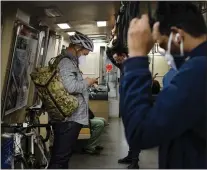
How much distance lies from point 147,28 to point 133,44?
2.8 inches

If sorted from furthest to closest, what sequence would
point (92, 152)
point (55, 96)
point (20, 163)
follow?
point (92, 152) → point (55, 96) → point (20, 163)

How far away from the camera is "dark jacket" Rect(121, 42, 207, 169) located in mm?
767

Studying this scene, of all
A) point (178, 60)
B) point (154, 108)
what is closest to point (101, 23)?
point (178, 60)

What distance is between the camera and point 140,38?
0.87 meters

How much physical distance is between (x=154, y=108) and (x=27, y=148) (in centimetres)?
212

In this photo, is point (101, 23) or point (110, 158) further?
point (101, 23)

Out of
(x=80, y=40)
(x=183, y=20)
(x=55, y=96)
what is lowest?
(x=55, y=96)

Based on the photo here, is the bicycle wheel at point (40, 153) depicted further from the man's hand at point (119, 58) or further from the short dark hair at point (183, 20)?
the short dark hair at point (183, 20)

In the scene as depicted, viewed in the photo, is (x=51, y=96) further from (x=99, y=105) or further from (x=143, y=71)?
(x=99, y=105)

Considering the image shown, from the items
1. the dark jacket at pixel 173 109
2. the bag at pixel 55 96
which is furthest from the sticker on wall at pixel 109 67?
the dark jacket at pixel 173 109

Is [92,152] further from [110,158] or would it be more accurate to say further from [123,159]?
[123,159]

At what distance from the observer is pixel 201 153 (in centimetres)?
88

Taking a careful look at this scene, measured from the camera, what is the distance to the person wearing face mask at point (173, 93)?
2.53 feet

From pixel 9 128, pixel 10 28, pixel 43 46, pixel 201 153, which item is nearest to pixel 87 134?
pixel 43 46
